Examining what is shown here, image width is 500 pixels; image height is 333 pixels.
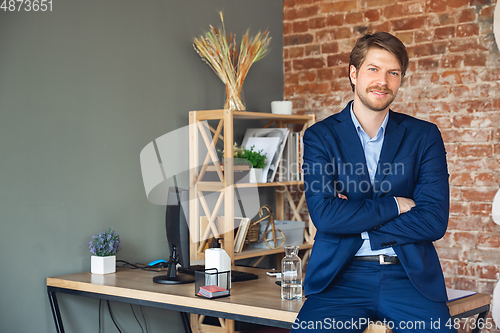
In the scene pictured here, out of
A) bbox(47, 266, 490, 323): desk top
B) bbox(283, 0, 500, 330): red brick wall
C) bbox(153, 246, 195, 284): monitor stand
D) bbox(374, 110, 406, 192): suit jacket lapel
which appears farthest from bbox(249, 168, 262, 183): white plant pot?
bbox(374, 110, 406, 192): suit jacket lapel

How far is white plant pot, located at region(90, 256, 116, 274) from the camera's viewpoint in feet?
8.23

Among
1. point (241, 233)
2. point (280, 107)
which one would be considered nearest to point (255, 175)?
point (241, 233)

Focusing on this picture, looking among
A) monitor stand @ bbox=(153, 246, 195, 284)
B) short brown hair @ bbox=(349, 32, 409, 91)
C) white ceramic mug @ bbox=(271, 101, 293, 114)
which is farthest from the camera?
white ceramic mug @ bbox=(271, 101, 293, 114)

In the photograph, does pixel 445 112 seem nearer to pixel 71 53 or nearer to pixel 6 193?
pixel 71 53

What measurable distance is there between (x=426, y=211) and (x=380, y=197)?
0.16 m

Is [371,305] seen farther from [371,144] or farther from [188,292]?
[188,292]

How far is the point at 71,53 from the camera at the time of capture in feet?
8.39

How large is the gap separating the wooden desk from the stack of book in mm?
26

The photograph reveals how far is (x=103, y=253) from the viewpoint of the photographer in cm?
253

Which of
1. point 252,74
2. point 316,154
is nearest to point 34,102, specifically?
point 316,154

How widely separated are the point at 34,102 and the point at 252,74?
1634mm

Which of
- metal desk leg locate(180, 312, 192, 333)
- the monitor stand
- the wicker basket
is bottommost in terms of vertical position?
metal desk leg locate(180, 312, 192, 333)

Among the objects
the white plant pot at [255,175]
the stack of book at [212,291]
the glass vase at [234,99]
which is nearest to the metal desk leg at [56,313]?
the stack of book at [212,291]

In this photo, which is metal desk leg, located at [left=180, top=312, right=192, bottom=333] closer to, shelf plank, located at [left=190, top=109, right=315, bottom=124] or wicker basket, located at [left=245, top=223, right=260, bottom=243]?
wicker basket, located at [left=245, top=223, right=260, bottom=243]
